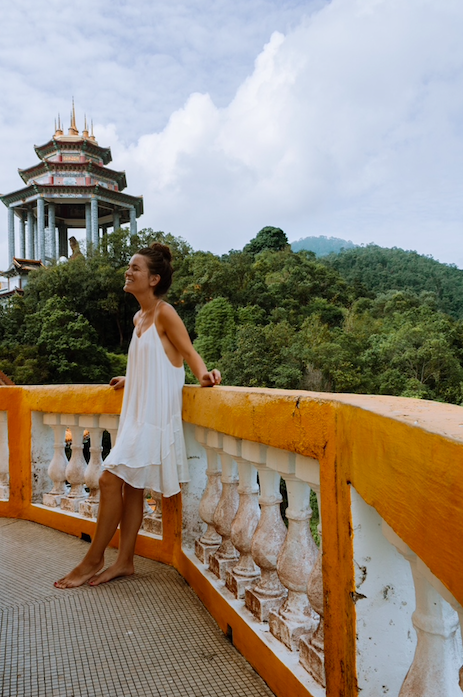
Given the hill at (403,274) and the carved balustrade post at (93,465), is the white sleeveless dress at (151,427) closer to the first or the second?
the carved balustrade post at (93,465)

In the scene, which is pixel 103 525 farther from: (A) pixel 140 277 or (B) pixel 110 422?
(A) pixel 140 277

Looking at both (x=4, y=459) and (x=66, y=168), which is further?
(x=66, y=168)

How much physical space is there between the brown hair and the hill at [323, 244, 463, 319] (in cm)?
3345

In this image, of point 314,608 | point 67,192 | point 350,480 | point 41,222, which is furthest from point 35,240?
point 350,480

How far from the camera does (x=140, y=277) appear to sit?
229cm

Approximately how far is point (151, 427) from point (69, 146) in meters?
37.2

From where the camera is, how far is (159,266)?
2320 millimetres

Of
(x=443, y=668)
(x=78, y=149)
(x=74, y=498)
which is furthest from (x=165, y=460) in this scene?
(x=78, y=149)

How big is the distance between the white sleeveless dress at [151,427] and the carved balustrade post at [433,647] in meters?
1.32

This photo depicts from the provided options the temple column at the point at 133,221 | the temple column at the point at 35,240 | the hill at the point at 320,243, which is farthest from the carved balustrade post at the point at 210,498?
the hill at the point at 320,243

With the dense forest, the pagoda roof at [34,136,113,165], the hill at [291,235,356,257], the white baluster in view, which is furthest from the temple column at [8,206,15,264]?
the hill at [291,235,356,257]

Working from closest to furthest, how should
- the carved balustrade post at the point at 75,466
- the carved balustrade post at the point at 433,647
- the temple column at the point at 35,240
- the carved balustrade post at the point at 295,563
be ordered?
the carved balustrade post at the point at 433,647 < the carved balustrade post at the point at 295,563 < the carved balustrade post at the point at 75,466 < the temple column at the point at 35,240

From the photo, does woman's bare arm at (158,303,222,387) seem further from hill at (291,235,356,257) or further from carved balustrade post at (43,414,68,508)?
hill at (291,235,356,257)

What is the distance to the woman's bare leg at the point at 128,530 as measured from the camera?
223 centimetres
